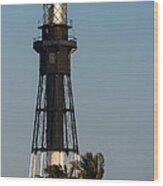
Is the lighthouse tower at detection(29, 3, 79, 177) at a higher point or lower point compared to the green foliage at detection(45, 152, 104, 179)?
higher

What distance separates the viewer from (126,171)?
3.18 m

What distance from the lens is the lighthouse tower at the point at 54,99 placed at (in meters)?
3.25

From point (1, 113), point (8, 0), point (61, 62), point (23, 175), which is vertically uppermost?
point (8, 0)

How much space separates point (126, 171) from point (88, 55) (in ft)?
1.60

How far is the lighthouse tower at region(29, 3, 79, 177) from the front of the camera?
10.6 ft

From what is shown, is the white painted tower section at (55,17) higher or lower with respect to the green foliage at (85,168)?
higher

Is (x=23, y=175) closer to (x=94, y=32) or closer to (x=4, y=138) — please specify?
(x=4, y=138)

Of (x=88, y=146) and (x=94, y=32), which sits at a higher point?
(x=94, y=32)

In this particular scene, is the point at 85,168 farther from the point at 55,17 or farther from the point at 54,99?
the point at 55,17

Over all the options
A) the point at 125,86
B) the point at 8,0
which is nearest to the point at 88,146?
the point at 125,86

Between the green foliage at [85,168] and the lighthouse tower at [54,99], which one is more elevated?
the lighthouse tower at [54,99]

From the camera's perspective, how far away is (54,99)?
10.8 ft

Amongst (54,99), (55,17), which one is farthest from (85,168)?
(55,17)

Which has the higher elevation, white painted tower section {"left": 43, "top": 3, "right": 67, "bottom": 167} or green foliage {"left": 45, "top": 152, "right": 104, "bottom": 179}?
white painted tower section {"left": 43, "top": 3, "right": 67, "bottom": 167}
